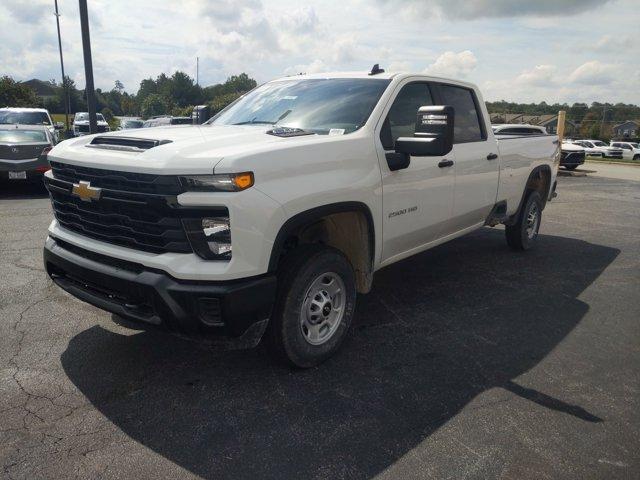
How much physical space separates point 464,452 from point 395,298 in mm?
2397

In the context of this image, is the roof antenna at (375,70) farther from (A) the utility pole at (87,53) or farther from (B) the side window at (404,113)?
(A) the utility pole at (87,53)

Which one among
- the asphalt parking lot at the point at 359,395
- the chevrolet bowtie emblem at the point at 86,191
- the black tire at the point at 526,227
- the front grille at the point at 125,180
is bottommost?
the asphalt parking lot at the point at 359,395

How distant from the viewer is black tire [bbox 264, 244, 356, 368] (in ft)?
10.9

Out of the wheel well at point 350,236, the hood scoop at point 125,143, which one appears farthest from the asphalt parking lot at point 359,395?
the hood scoop at point 125,143

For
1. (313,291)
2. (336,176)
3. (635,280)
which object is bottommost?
(635,280)

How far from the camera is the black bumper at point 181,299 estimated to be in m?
2.91

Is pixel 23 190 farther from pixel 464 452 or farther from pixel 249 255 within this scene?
pixel 464 452

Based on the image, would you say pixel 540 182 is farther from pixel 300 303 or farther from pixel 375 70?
pixel 300 303

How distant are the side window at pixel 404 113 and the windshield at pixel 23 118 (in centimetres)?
1424

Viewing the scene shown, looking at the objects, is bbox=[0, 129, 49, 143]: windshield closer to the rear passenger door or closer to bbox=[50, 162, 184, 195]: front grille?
bbox=[50, 162, 184, 195]: front grille

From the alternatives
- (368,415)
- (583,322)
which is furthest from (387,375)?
(583,322)

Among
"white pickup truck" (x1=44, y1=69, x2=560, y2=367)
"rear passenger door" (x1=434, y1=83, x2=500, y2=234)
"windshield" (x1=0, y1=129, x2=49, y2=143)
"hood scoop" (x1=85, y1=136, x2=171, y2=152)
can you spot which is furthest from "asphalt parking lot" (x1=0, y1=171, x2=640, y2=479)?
"windshield" (x1=0, y1=129, x2=49, y2=143)

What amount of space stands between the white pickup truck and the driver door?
2 centimetres

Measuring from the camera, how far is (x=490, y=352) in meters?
3.96
